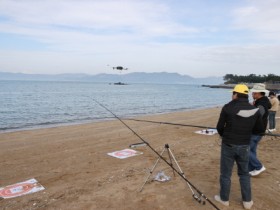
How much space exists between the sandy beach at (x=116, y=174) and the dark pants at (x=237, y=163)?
29 cm

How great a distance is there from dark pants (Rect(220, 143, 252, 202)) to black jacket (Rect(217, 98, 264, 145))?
0.12m

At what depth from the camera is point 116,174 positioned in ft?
22.4

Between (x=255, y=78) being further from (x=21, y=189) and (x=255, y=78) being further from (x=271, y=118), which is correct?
(x=21, y=189)

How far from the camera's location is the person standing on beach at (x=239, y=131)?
4.50 meters

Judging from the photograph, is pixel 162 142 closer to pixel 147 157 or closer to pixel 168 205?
pixel 147 157

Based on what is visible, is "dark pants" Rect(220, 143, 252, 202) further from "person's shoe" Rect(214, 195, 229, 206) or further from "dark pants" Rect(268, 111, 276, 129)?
"dark pants" Rect(268, 111, 276, 129)

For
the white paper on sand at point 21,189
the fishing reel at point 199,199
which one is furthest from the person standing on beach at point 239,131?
the white paper on sand at point 21,189

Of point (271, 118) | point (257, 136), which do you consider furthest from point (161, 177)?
point (271, 118)

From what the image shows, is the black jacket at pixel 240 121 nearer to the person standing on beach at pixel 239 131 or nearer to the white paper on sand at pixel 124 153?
the person standing on beach at pixel 239 131

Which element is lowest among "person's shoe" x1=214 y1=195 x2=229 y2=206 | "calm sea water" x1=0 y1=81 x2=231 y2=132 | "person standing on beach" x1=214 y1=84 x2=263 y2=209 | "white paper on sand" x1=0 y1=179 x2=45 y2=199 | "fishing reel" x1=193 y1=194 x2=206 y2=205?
"calm sea water" x1=0 y1=81 x2=231 y2=132

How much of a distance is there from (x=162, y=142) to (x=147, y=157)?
8.99 ft

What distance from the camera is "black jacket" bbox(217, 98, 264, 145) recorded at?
4480 mm

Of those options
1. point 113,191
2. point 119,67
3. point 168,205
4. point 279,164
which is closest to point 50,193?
point 113,191

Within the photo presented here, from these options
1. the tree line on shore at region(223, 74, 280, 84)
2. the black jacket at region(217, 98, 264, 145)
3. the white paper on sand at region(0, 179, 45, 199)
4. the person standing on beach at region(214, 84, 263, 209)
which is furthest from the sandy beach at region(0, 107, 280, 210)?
the tree line on shore at region(223, 74, 280, 84)
